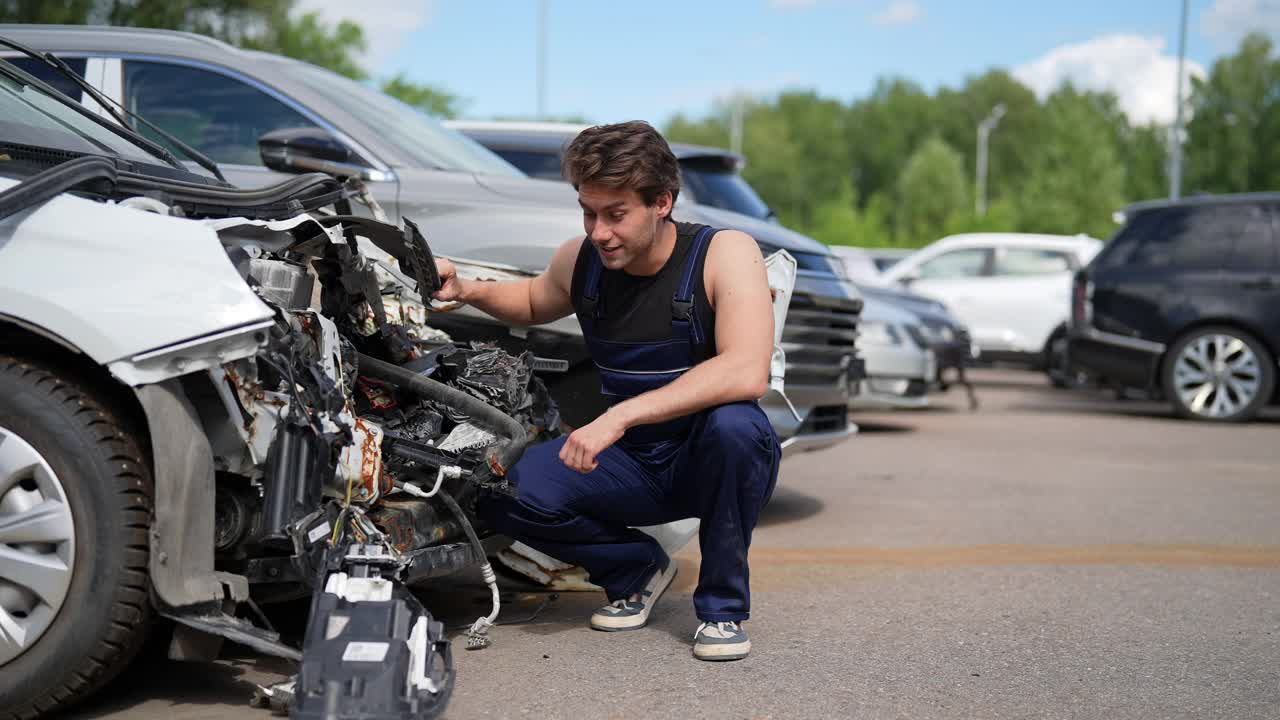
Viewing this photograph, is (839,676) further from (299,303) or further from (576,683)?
(299,303)

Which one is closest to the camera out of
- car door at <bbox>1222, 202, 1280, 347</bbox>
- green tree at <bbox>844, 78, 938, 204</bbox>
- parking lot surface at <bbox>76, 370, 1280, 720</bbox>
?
parking lot surface at <bbox>76, 370, 1280, 720</bbox>

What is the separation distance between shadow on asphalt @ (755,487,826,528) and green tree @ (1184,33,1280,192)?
41808 mm

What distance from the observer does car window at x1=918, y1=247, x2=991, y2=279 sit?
1720cm

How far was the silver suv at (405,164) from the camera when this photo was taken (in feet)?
17.8

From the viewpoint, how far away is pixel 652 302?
4.02 m

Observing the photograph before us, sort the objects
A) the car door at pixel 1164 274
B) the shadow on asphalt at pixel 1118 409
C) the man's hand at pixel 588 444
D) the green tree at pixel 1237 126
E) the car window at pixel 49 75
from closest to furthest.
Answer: the man's hand at pixel 588 444, the car window at pixel 49 75, the car door at pixel 1164 274, the shadow on asphalt at pixel 1118 409, the green tree at pixel 1237 126

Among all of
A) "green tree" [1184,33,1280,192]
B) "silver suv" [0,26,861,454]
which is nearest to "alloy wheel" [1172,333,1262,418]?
"silver suv" [0,26,861,454]

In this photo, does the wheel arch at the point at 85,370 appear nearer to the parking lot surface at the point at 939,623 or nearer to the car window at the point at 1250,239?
the parking lot surface at the point at 939,623

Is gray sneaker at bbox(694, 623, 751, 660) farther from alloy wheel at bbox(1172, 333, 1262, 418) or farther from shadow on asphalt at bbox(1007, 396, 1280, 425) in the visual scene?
shadow on asphalt at bbox(1007, 396, 1280, 425)

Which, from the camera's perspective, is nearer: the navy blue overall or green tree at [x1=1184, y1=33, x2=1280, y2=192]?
the navy blue overall

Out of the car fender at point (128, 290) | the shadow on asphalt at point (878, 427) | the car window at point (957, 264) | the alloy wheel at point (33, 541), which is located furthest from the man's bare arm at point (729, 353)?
the car window at point (957, 264)

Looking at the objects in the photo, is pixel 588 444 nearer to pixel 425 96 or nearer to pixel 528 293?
pixel 528 293

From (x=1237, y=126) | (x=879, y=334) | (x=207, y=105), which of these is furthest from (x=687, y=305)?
(x=1237, y=126)

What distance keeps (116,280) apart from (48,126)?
104 centimetres
